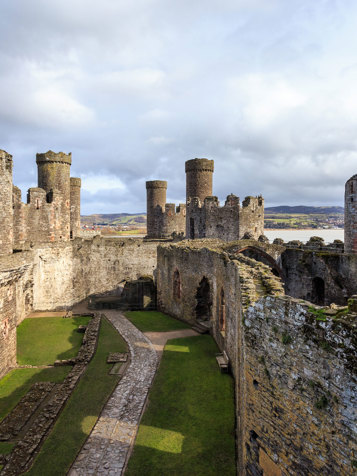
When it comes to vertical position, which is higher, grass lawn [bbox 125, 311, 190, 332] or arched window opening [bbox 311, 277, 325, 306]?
arched window opening [bbox 311, 277, 325, 306]

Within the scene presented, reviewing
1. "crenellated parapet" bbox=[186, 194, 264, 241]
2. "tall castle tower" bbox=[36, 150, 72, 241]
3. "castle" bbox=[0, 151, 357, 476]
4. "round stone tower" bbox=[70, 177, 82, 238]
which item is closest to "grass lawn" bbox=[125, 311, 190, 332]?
"castle" bbox=[0, 151, 357, 476]

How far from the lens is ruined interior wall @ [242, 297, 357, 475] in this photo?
3691mm

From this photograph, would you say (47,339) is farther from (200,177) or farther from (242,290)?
(200,177)

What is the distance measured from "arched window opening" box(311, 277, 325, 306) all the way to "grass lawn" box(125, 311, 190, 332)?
7.03 m

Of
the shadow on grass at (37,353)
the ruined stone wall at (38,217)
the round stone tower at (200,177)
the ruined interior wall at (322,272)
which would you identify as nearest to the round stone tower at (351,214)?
the ruined interior wall at (322,272)

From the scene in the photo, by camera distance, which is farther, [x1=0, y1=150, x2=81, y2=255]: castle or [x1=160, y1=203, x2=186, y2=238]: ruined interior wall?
[x1=160, y1=203, x2=186, y2=238]: ruined interior wall

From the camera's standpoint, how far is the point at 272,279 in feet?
28.3

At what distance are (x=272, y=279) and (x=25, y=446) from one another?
23.8ft

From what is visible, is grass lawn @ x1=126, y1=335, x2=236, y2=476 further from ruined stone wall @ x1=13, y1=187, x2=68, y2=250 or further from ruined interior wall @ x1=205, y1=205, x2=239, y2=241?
ruined interior wall @ x1=205, y1=205, x2=239, y2=241

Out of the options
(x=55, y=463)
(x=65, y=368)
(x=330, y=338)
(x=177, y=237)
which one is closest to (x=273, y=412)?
(x=330, y=338)

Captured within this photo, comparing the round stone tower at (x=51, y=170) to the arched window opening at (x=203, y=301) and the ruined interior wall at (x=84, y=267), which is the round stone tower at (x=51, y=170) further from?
the arched window opening at (x=203, y=301)

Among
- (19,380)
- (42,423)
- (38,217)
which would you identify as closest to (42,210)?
(38,217)

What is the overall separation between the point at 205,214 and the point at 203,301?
11.9m

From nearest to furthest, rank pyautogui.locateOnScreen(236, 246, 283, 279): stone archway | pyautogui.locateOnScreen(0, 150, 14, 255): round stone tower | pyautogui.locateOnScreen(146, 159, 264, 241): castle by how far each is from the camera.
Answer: pyautogui.locateOnScreen(0, 150, 14, 255): round stone tower < pyautogui.locateOnScreen(236, 246, 283, 279): stone archway < pyautogui.locateOnScreen(146, 159, 264, 241): castle
